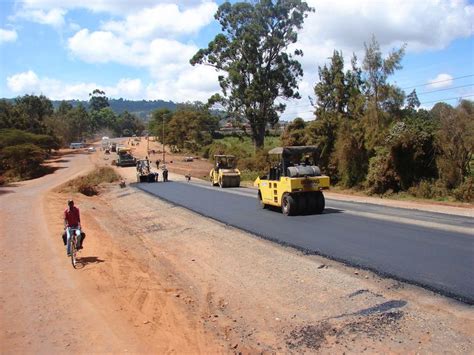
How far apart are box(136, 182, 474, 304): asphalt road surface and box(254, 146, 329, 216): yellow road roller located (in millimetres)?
527

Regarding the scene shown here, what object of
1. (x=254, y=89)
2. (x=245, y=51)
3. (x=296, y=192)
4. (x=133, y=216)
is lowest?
(x=133, y=216)

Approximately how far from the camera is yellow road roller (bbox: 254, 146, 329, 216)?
18.7 meters

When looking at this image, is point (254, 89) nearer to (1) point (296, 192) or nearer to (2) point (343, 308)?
(1) point (296, 192)

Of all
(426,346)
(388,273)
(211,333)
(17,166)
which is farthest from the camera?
(17,166)

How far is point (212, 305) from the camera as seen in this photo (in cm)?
947

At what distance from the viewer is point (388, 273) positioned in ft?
33.3

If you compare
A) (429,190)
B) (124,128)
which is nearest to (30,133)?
(429,190)

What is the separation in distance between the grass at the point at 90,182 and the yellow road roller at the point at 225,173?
9.75 meters

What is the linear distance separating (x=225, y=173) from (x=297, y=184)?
1890 cm

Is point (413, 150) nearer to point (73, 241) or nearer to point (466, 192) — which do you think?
point (466, 192)

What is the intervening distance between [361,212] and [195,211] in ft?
24.6

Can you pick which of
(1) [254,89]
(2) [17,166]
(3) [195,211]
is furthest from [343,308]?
(2) [17,166]

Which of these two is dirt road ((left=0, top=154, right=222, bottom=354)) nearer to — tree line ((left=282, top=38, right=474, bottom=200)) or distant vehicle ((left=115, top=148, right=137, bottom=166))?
tree line ((left=282, top=38, right=474, bottom=200))

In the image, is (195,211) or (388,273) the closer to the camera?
(388,273)
